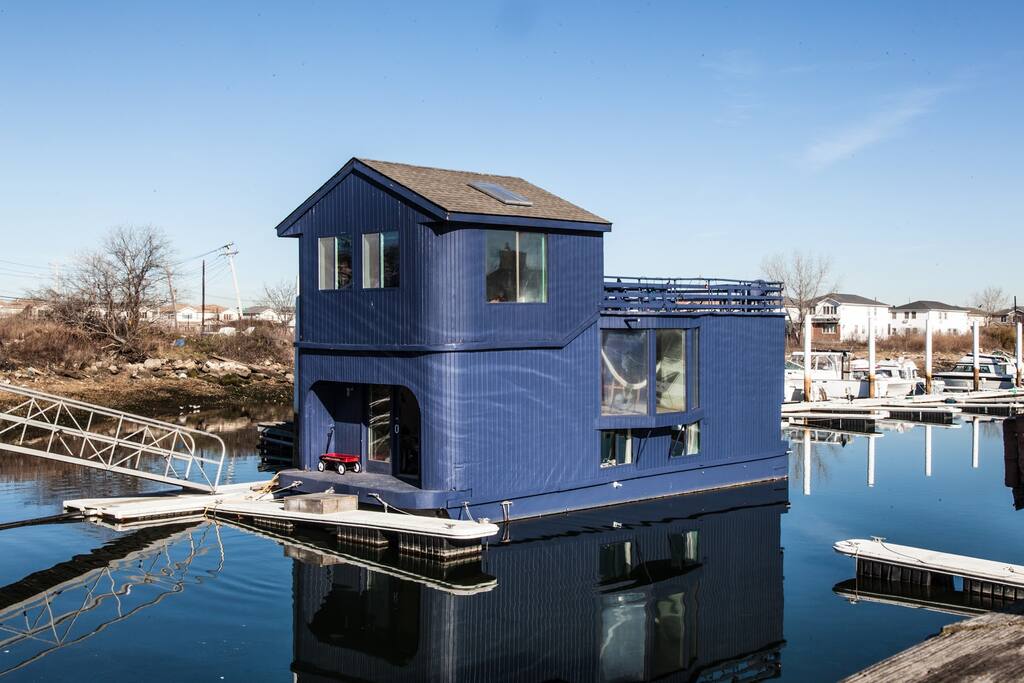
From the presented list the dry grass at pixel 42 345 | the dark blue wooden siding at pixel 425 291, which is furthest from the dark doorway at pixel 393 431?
the dry grass at pixel 42 345

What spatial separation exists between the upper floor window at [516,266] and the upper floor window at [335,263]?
3.57 meters

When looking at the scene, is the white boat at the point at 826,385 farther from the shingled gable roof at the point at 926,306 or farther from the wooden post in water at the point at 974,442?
the shingled gable roof at the point at 926,306

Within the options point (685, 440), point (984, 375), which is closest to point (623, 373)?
point (685, 440)

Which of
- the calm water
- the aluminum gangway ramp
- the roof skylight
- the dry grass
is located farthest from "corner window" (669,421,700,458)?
the dry grass

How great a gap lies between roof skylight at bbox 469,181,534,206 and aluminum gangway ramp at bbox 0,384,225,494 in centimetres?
872

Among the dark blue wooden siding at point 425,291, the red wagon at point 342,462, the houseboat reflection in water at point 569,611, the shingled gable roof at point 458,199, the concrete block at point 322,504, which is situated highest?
the shingled gable roof at point 458,199

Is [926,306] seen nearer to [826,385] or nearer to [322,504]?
[826,385]

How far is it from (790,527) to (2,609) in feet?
55.5

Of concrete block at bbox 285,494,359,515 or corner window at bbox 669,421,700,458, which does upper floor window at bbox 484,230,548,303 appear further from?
corner window at bbox 669,421,700,458

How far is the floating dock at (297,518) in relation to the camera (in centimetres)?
1948

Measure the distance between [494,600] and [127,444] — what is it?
10.7 metres

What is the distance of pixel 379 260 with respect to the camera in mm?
22609

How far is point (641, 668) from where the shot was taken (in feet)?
48.1

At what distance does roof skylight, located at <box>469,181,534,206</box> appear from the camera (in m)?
23.1
